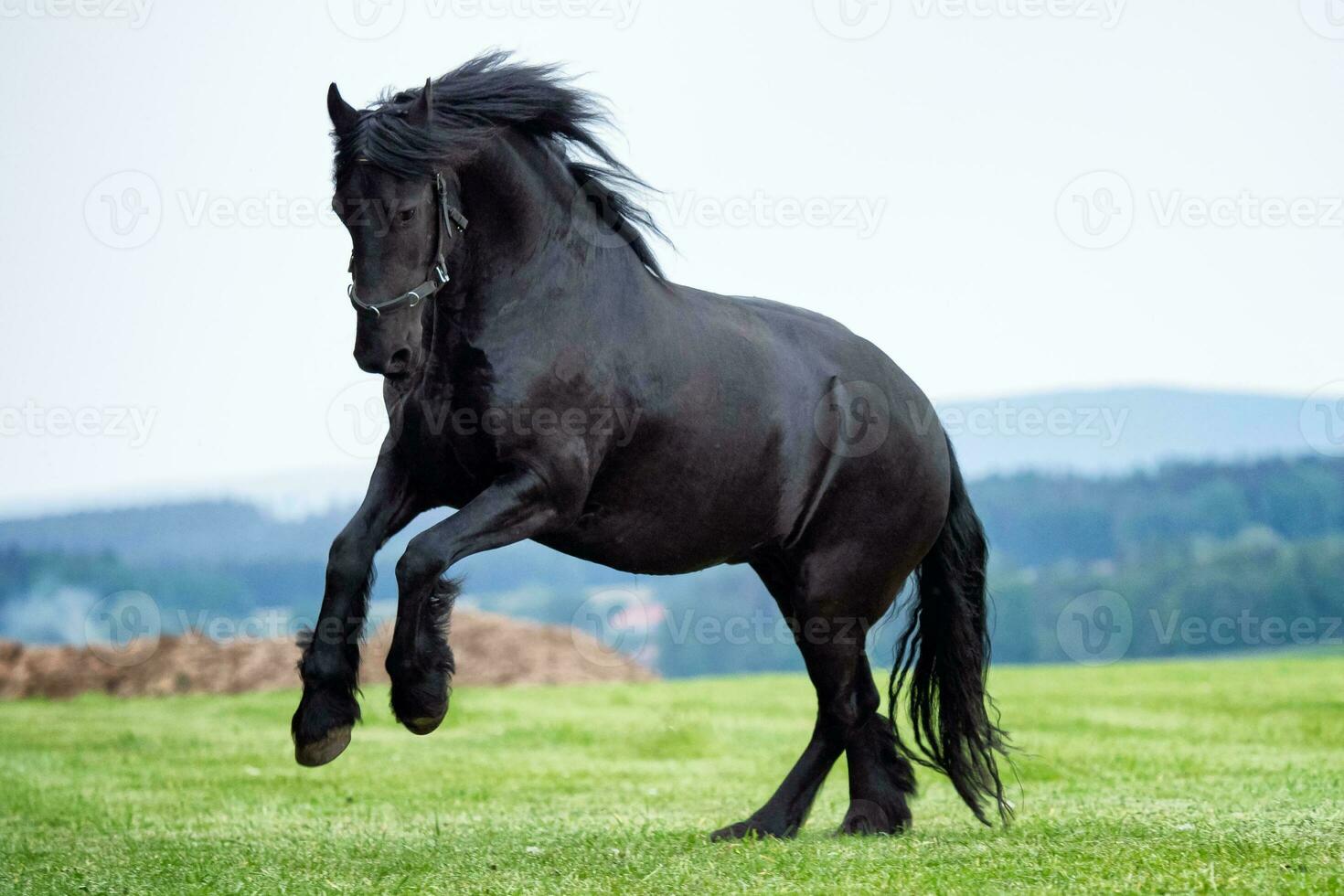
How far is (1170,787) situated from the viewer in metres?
7.74

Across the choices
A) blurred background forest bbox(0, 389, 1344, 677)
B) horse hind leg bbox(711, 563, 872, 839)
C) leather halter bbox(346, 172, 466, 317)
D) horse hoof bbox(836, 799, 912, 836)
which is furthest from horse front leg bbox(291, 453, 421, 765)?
blurred background forest bbox(0, 389, 1344, 677)

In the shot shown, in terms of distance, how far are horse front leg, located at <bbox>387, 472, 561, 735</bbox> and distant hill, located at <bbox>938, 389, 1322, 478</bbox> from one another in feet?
52.7

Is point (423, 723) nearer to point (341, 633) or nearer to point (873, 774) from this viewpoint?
point (341, 633)

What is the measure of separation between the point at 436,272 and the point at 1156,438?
20.3 meters

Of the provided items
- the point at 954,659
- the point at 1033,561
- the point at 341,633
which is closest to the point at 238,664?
the point at 1033,561

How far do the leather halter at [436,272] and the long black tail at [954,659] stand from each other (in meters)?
2.86

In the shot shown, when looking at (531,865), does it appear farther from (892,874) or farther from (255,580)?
(255,580)

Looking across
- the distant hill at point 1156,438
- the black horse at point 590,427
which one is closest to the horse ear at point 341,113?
the black horse at point 590,427

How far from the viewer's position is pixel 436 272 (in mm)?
4797

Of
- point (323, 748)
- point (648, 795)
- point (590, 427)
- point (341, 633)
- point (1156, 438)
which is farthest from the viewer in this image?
point (1156, 438)

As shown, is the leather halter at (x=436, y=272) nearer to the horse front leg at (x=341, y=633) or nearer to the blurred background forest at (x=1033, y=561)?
the horse front leg at (x=341, y=633)

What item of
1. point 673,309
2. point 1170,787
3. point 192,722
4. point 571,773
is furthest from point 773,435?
point 192,722

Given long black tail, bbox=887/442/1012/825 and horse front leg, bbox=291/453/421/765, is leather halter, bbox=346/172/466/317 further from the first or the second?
long black tail, bbox=887/442/1012/825

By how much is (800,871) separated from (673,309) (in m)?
2.17
